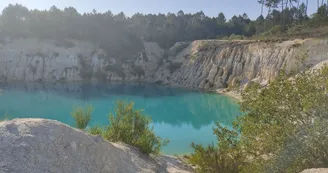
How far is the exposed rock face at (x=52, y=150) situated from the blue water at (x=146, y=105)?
6.99 metres

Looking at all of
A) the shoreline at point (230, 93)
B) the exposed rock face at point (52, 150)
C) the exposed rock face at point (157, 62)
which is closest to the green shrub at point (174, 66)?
the exposed rock face at point (157, 62)

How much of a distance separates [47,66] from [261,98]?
46.9 m

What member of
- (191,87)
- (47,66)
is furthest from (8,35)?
(191,87)

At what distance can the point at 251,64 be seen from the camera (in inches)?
1575

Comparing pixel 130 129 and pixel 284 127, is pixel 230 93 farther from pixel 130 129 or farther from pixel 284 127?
pixel 284 127

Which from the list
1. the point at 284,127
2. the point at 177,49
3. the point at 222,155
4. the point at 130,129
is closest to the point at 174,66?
the point at 177,49

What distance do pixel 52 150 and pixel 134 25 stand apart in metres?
58.5

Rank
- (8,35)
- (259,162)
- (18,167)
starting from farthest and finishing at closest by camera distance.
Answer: (8,35)
(259,162)
(18,167)

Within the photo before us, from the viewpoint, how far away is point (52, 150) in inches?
293

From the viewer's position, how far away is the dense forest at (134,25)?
52.7 meters

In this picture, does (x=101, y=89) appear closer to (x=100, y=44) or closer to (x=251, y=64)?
(x=100, y=44)

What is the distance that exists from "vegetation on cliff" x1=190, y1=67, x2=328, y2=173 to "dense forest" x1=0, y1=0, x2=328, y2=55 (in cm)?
3986

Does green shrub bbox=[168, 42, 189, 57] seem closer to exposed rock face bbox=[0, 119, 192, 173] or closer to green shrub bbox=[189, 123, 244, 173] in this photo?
green shrub bbox=[189, 123, 244, 173]

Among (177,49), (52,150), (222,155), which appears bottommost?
(222,155)
